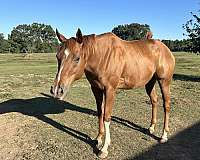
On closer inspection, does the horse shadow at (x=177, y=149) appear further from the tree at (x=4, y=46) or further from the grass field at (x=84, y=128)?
the tree at (x=4, y=46)

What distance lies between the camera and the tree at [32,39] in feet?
300

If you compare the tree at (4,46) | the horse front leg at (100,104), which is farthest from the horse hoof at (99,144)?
the tree at (4,46)

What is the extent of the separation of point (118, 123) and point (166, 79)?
5.72 feet

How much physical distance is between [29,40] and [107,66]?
310 ft

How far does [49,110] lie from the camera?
9281 mm

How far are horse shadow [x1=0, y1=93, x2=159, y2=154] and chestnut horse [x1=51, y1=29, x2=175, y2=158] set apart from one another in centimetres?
57

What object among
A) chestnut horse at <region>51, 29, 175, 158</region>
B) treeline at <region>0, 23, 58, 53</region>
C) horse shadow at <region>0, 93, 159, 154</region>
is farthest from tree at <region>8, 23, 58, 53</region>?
chestnut horse at <region>51, 29, 175, 158</region>

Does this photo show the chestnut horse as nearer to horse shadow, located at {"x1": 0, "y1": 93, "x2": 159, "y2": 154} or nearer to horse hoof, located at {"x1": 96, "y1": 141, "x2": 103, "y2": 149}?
horse hoof, located at {"x1": 96, "y1": 141, "x2": 103, "y2": 149}

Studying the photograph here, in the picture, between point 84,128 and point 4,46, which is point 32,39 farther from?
point 84,128

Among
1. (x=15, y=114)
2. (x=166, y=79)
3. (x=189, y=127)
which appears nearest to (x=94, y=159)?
(x=166, y=79)

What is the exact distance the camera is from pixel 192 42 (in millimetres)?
20438

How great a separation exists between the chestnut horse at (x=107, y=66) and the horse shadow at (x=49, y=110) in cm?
57

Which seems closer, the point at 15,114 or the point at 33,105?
the point at 15,114

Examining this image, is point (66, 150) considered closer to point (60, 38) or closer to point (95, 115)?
point (60, 38)
